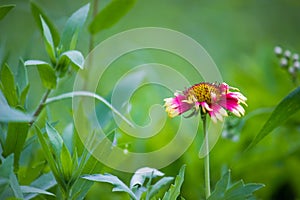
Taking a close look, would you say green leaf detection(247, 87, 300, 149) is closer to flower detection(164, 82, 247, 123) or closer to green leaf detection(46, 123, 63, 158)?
flower detection(164, 82, 247, 123)

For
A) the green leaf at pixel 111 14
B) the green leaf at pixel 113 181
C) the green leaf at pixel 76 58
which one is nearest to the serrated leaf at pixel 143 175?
the green leaf at pixel 113 181

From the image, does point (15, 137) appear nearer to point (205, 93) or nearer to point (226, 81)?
point (205, 93)

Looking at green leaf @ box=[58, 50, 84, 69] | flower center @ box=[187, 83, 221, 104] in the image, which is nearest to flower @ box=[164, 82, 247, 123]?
flower center @ box=[187, 83, 221, 104]

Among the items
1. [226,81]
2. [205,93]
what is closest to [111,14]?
[205,93]

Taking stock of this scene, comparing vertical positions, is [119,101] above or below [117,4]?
below

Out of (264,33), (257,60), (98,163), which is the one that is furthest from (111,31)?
(98,163)

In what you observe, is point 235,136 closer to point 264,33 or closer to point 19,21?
point 19,21
